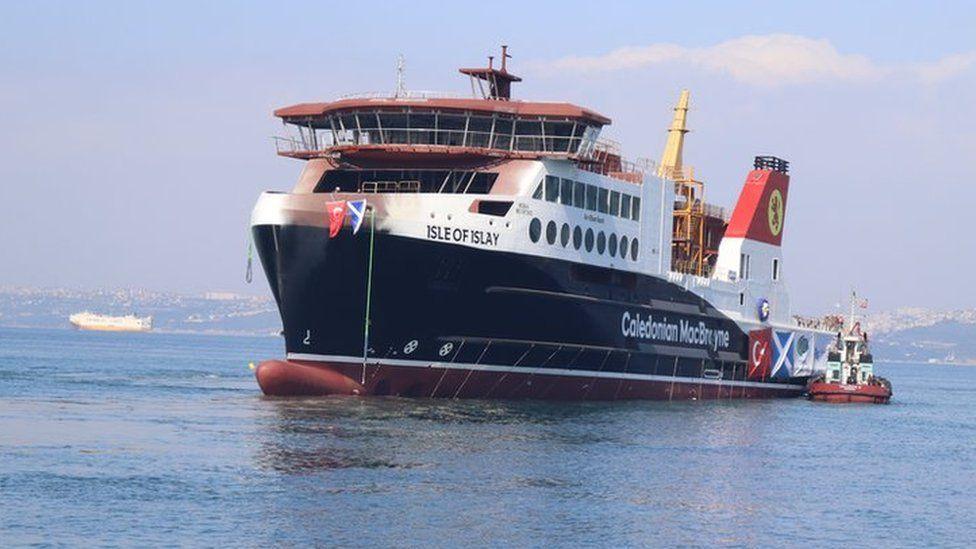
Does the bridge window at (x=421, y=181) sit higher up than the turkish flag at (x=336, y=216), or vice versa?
the bridge window at (x=421, y=181)

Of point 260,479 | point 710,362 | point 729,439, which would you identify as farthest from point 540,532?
point 710,362

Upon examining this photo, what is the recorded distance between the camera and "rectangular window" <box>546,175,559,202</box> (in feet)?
197

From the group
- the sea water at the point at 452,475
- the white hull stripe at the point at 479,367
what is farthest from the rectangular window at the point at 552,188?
the sea water at the point at 452,475

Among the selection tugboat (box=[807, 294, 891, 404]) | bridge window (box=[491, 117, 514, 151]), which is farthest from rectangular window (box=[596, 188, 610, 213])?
tugboat (box=[807, 294, 891, 404])

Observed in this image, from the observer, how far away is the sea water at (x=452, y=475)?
3234 cm

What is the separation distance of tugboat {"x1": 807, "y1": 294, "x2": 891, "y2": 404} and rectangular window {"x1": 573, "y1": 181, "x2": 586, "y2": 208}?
23.7 metres

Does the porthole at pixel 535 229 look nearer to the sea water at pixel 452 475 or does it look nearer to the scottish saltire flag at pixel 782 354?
the sea water at pixel 452 475

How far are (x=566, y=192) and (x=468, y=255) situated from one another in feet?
21.3

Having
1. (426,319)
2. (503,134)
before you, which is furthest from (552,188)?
(426,319)

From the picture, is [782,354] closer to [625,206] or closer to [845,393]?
[845,393]

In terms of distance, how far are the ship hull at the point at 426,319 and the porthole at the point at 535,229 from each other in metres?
0.88

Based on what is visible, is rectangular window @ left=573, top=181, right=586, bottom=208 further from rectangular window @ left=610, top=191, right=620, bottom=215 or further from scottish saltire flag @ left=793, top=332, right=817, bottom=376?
scottish saltire flag @ left=793, top=332, right=817, bottom=376

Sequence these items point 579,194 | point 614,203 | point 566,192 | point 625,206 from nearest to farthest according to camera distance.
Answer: point 566,192 < point 579,194 < point 614,203 < point 625,206

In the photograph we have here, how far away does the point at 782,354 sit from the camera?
81812 mm
